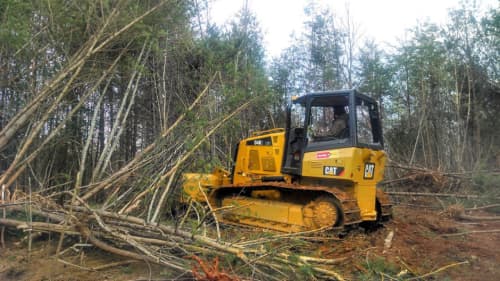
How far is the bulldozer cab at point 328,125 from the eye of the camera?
5551mm

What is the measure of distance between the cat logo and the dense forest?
6.01 feet

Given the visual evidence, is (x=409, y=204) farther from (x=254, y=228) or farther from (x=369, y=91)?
(x=369, y=91)

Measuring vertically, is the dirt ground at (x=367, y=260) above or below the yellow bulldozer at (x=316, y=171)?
below

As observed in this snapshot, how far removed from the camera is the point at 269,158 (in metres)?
6.35

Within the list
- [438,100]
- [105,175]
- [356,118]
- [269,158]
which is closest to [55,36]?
[105,175]

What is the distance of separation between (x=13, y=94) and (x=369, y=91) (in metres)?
12.6

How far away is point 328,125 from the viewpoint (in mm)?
5895

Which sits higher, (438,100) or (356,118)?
(438,100)

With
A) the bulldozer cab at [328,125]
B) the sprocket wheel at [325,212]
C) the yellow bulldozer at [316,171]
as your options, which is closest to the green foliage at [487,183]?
the yellow bulldozer at [316,171]

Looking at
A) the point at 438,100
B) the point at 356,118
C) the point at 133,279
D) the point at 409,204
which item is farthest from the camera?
the point at 438,100

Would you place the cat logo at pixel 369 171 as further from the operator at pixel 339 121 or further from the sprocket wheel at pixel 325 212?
the sprocket wheel at pixel 325 212

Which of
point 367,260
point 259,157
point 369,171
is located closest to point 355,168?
point 369,171

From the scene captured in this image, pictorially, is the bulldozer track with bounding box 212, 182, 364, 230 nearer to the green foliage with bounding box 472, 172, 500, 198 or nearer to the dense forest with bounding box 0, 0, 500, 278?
the dense forest with bounding box 0, 0, 500, 278

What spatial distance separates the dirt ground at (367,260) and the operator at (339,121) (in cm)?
129
